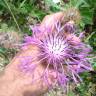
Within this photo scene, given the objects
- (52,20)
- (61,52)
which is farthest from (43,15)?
(61,52)

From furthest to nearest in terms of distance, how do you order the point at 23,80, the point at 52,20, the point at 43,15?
the point at 43,15 → the point at 52,20 → the point at 23,80

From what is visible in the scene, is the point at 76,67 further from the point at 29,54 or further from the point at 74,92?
the point at 74,92

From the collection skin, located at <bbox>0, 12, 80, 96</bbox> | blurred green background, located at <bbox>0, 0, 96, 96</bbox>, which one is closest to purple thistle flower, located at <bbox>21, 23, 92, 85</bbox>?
skin, located at <bbox>0, 12, 80, 96</bbox>

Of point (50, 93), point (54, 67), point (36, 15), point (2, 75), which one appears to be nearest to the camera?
point (54, 67)

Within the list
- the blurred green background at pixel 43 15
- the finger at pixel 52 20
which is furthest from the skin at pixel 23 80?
the blurred green background at pixel 43 15

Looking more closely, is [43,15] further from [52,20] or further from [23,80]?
[23,80]

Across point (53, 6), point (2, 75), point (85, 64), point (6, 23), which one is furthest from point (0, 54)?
point (85, 64)

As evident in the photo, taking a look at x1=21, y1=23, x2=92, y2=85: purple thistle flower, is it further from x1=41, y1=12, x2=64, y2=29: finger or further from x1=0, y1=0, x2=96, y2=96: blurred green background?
x1=0, y1=0, x2=96, y2=96: blurred green background

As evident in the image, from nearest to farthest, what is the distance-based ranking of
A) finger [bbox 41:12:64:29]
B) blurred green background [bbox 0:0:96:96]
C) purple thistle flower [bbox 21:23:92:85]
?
purple thistle flower [bbox 21:23:92:85] < finger [bbox 41:12:64:29] < blurred green background [bbox 0:0:96:96]
